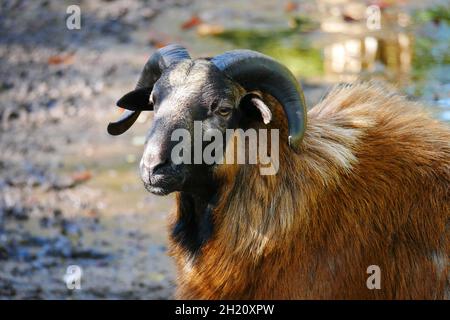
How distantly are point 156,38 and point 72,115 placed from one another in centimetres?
278

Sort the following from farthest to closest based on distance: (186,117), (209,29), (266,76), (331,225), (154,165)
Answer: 1. (209,29)
2. (331,225)
3. (266,76)
4. (186,117)
5. (154,165)

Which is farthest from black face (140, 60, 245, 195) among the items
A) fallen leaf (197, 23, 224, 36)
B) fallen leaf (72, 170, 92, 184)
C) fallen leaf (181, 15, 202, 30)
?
fallen leaf (181, 15, 202, 30)

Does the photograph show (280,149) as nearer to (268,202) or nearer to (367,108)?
(268,202)

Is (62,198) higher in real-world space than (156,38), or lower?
lower

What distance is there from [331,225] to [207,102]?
4.28 feet

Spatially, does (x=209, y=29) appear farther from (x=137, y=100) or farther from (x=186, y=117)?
(x=186, y=117)

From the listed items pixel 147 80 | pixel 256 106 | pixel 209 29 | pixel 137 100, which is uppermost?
pixel 209 29

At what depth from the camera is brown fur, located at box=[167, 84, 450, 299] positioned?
6.82 meters

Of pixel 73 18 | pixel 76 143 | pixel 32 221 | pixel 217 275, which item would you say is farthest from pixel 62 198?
pixel 73 18

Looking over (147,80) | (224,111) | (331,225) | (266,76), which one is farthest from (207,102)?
(331,225)

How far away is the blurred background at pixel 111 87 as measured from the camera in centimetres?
990

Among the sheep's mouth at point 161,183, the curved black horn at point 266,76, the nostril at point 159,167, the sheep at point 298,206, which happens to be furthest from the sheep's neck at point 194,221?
the curved black horn at point 266,76

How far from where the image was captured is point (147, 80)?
729 centimetres

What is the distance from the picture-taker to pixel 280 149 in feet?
22.3
